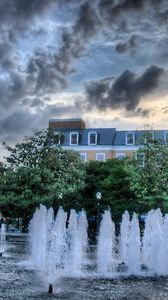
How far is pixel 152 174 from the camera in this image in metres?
37.6

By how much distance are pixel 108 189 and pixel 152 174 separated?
32.8ft

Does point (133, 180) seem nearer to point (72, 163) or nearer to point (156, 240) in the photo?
point (72, 163)

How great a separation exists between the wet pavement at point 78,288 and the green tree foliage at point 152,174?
816 inches

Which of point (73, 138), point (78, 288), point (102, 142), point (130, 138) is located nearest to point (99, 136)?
point (102, 142)

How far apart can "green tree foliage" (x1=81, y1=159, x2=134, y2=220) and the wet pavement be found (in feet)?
92.1

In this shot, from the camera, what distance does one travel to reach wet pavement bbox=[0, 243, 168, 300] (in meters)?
12.4

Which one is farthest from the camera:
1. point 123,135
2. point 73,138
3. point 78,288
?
point 73,138

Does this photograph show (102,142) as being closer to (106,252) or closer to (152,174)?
(152,174)

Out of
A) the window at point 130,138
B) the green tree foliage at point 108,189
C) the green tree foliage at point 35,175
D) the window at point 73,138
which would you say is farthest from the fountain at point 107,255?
the window at point 73,138

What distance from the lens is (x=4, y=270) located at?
56.6 feet

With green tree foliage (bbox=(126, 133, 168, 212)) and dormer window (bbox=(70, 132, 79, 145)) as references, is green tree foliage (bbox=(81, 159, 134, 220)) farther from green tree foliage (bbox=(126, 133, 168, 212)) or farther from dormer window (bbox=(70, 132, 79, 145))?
dormer window (bbox=(70, 132, 79, 145))

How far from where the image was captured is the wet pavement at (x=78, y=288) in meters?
12.4

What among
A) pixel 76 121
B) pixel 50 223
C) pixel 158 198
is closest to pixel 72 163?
pixel 158 198

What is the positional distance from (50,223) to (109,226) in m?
8.15
